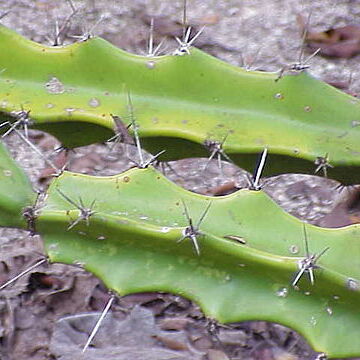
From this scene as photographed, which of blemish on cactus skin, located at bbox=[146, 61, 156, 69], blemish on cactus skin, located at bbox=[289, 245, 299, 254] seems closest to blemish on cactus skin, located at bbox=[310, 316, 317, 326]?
blemish on cactus skin, located at bbox=[289, 245, 299, 254]

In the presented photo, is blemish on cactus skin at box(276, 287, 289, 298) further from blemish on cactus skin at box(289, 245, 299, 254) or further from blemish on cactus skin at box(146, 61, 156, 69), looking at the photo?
blemish on cactus skin at box(146, 61, 156, 69)

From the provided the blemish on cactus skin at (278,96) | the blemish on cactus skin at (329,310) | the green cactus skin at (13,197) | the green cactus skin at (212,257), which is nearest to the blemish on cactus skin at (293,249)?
the green cactus skin at (212,257)

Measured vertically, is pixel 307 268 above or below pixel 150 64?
below

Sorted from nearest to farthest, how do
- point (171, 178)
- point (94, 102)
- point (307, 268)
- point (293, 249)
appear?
1. point (307, 268)
2. point (293, 249)
3. point (94, 102)
4. point (171, 178)

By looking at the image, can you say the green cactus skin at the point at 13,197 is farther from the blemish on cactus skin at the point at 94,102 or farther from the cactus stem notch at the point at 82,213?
the blemish on cactus skin at the point at 94,102

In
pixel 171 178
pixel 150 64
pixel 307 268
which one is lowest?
pixel 171 178

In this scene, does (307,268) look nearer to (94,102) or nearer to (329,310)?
(329,310)

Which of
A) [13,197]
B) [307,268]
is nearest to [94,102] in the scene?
[13,197]
